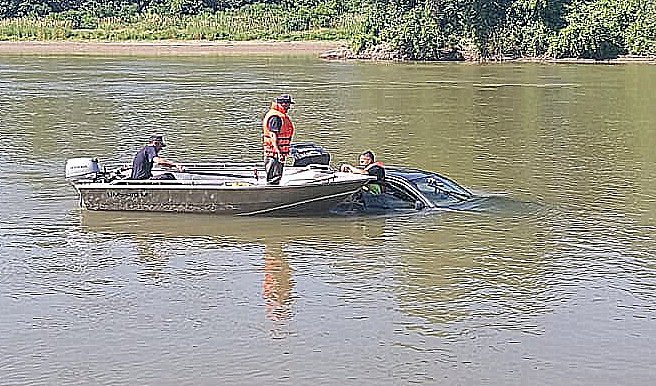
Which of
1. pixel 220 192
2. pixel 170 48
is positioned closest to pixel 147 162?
pixel 220 192

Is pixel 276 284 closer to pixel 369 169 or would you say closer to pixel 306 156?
pixel 369 169

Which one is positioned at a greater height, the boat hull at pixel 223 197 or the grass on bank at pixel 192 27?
the grass on bank at pixel 192 27

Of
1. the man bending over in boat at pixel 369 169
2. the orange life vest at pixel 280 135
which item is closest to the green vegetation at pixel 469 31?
the man bending over in boat at pixel 369 169

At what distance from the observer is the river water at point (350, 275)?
32.4 feet

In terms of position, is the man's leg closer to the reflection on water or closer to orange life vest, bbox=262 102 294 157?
orange life vest, bbox=262 102 294 157

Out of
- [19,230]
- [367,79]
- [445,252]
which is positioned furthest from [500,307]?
[367,79]

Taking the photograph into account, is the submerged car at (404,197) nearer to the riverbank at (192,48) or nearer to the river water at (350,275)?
the river water at (350,275)

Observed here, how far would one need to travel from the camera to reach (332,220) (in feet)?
51.4

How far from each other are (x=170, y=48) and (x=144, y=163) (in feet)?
186

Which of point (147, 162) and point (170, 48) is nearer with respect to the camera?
point (147, 162)

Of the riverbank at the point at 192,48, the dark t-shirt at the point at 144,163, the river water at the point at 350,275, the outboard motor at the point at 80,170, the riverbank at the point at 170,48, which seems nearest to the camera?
the river water at the point at 350,275

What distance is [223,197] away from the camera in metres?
15.5

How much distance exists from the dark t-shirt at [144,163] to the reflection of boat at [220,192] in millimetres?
142

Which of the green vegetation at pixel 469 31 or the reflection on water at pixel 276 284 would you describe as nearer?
the reflection on water at pixel 276 284
